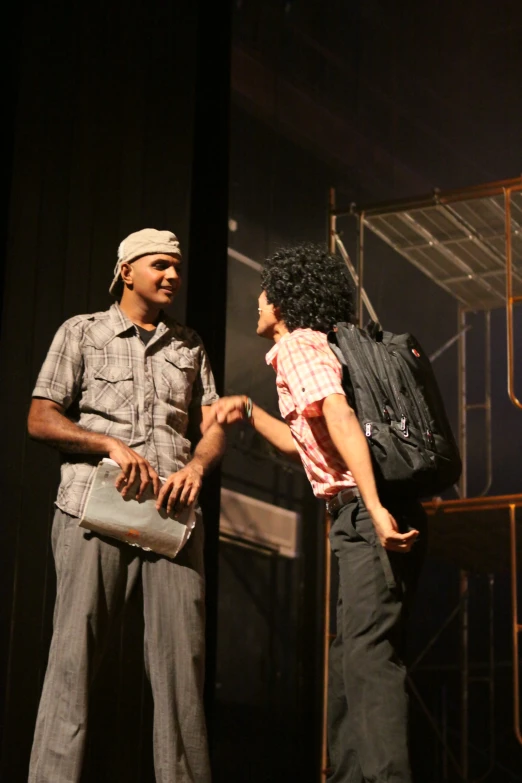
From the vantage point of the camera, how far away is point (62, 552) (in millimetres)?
3691

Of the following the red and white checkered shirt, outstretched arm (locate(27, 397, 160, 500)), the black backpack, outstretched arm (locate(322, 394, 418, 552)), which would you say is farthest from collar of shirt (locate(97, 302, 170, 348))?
outstretched arm (locate(322, 394, 418, 552))

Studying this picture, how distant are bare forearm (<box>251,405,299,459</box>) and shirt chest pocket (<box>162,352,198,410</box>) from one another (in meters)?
0.30

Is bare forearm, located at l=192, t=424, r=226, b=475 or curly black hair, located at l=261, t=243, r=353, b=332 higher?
curly black hair, located at l=261, t=243, r=353, b=332

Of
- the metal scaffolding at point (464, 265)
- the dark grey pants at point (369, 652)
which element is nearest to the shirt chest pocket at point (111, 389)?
the dark grey pants at point (369, 652)

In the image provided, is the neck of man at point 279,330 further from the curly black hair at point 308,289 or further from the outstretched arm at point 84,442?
the outstretched arm at point 84,442

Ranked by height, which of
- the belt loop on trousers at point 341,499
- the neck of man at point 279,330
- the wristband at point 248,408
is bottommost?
the belt loop on trousers at point 341,499

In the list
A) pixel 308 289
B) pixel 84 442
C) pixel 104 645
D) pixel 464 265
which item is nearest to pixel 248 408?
pixel 308 289

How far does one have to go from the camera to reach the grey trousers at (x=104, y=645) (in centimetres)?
347

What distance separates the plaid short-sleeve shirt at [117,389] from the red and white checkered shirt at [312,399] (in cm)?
50

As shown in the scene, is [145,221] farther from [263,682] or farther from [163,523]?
[263,682]

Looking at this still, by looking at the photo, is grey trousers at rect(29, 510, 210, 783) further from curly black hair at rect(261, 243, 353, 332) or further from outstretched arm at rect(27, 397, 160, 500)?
curly black hair at rect(261, 243, 353, 332)

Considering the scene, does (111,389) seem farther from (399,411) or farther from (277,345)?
(399,411)

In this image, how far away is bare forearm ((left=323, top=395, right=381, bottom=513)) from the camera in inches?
128

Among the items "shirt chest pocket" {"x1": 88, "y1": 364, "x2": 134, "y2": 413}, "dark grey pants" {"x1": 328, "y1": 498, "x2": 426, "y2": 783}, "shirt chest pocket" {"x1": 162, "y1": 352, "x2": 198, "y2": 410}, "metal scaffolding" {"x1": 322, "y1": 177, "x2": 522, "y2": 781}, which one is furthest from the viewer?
"metal scaffolding" {"x1": 322, "y1": 177, "x2": 522, "y2": 781}
